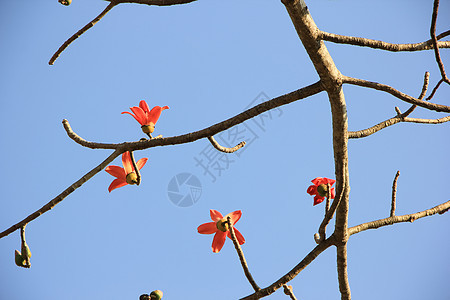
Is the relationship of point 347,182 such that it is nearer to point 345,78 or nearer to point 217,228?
point 345,78

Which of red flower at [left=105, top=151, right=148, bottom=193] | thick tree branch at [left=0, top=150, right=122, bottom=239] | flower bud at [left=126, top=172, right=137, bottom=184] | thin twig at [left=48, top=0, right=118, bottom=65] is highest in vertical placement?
thin twig at [left=48, top=0, right=118, bottom=65]

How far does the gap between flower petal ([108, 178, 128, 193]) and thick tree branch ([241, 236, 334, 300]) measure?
0.74 meters

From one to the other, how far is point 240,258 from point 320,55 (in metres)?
0.71

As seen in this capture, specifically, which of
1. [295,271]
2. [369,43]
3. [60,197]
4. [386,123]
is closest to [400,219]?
[386,123]

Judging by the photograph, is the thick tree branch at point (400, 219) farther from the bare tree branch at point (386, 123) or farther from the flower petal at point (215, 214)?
the flower petal at point (215, 214)

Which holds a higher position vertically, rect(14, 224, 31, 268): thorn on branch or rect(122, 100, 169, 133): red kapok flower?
rect(122, 100, 169, 133): red kapok flower

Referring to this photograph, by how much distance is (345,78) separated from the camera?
145 centimetres

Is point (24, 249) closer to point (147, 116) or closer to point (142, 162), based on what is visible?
point (142, 162)

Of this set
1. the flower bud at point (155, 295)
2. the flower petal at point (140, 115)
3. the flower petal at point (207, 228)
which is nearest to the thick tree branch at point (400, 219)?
the flower petal at point (207, 228)

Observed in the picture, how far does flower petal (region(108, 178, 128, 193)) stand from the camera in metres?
1.82

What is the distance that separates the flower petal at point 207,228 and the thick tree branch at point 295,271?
1.42 ft

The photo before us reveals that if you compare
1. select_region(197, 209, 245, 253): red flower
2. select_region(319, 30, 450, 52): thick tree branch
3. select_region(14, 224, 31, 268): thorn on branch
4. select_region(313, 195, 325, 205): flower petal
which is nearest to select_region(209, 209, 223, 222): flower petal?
select_region(197, 209, 245, 253): red flower

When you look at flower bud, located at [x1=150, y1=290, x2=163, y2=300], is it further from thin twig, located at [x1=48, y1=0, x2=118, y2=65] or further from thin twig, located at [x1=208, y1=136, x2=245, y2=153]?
thin twig, located at [x1=48, y1=0, x2=118, y2=65]

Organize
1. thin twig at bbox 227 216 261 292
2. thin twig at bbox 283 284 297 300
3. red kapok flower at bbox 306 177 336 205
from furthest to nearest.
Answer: red kapok flower at bbox 306 177 336 205 < thin twig at bbox 283 284 297 300 < thin twig at bbox 227 216 261 292
